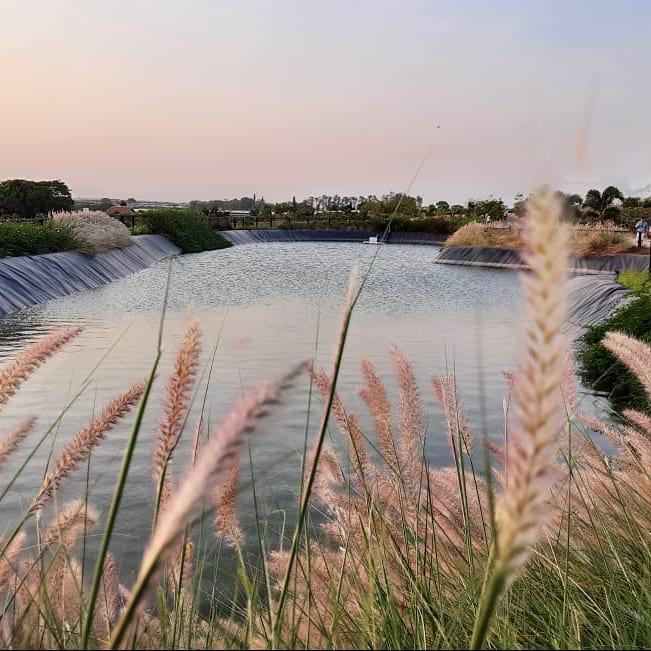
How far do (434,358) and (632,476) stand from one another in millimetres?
6274

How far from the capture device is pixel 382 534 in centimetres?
184

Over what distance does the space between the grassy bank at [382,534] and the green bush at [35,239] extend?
43.6ft

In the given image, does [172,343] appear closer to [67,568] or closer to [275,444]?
[275,444]

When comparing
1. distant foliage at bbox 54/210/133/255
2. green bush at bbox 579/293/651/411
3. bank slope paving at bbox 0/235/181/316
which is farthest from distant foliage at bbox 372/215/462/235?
green bush at bbox 579/293/651/411

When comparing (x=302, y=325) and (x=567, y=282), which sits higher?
(x=567, y=282)

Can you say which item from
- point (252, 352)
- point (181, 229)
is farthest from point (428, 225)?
Result: point (252, 352)

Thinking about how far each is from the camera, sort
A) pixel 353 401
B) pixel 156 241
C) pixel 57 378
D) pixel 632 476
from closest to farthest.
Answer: pixel 632 476 → pixel 353 401 → pixel 57 378 → pixel 156 241

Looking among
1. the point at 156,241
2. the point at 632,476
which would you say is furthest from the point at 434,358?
the point at 156,241

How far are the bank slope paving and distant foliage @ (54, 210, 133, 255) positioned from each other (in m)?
0.20

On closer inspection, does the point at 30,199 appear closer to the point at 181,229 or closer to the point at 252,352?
the point at 181,229

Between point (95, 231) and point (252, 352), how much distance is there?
11237mm

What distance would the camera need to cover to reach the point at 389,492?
7.04 ft

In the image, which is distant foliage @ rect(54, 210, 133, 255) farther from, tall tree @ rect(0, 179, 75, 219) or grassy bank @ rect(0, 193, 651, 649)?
tall tree @ rect(0, 179, 75, 219)

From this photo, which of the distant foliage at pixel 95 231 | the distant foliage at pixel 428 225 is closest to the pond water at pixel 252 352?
the distant foliage at pixel 95 231
